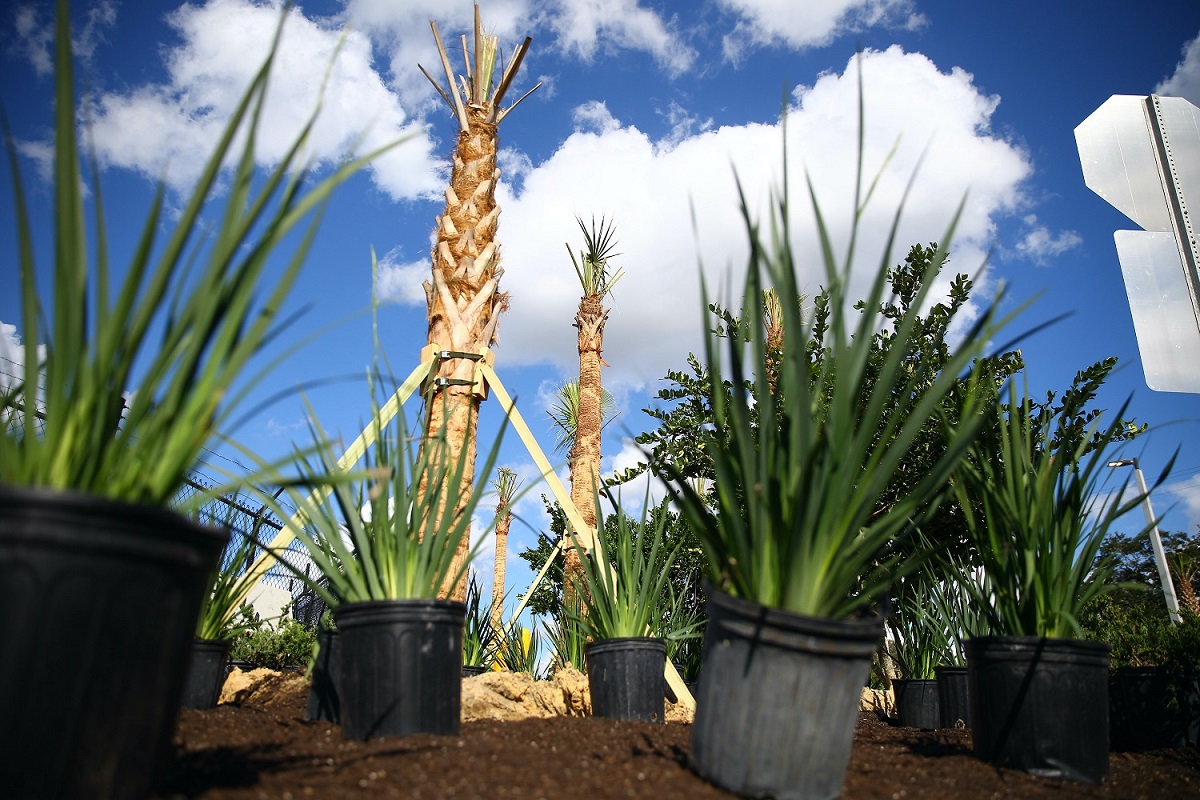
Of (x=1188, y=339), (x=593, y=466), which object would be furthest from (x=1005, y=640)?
(x=593, y=466)

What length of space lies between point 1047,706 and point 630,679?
1.69 meters

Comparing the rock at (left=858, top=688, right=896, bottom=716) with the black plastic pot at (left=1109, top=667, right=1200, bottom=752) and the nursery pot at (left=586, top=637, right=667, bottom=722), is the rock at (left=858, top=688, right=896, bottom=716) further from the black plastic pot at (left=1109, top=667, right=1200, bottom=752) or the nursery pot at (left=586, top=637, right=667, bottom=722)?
the nursery pot at (left=586, top=637, right=667, bottom=722)

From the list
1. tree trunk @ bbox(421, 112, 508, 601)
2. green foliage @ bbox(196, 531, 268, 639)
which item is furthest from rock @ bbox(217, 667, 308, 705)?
tree trunk @ bbox(421, 112, 508, 601)

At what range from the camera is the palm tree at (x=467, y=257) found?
165 inches

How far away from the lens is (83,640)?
102cm

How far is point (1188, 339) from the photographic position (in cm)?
227

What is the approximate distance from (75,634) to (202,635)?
195cm

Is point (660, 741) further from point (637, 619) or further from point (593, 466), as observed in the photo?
point (593, 466)

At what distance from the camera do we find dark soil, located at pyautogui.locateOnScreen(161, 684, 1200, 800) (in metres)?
1.34

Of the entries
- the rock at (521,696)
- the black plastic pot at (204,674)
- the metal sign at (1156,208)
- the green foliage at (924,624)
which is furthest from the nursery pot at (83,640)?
the green foliage at (924,624)

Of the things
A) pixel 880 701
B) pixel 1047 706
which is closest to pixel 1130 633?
pixel 880 701

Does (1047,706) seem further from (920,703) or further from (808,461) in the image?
(920,703)

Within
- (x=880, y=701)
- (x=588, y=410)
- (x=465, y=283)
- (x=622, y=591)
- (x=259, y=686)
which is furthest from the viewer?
(x=588, y=410)

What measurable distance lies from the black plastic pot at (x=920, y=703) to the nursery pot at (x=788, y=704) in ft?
12.4
